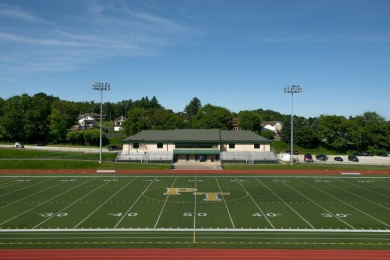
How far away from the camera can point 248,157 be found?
61.3 meters

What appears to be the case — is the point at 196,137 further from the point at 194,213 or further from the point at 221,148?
the point at 194,213

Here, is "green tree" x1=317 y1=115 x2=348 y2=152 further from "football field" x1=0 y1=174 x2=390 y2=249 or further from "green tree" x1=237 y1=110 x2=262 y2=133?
"football field" x1=0 y1=174 x2=390 y2=249

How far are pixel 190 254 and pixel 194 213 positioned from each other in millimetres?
8455

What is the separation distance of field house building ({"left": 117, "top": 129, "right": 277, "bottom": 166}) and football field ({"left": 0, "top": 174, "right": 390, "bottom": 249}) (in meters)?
18.1

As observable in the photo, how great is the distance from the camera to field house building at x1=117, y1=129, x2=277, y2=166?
61.0 meters

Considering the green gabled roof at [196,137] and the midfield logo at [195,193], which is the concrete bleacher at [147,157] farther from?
the midfield logo at [195,193]

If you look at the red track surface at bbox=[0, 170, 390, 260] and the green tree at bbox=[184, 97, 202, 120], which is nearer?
the red track surface at bbox=[0, 170, 390, 260]

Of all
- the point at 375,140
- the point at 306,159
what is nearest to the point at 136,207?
the point at 306,159

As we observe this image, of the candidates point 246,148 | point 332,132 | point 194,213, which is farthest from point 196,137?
point 332,132

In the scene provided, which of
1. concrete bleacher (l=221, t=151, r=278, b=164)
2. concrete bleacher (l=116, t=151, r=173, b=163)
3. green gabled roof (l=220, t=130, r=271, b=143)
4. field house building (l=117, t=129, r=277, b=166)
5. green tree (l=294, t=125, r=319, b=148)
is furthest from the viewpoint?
green tree (l=294, t=125, r=319, b=148)

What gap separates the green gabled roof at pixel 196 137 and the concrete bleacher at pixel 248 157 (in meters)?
2.38

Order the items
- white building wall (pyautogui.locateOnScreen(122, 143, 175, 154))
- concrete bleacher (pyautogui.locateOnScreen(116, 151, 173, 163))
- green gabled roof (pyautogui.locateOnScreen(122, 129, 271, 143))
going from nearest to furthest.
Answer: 1. concrete bleacher (pyautogui.locateOnScreen(116, 151, 173, 163))
2. green gabled roof (pyautogui.locateOnScreen(122, 129, 271, 143))
3. white building wall (pyautogui.locateOnScreen(122, 143, 175, 154))

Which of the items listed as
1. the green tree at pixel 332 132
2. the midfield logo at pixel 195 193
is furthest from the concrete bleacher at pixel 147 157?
the green tree at pixel 332 132

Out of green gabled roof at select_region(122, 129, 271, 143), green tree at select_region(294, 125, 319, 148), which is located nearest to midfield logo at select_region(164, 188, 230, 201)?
green gabled roof at select_region(122, 129, 271, 143)
